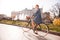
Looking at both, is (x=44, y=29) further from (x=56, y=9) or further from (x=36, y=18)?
(x=56, y=9)

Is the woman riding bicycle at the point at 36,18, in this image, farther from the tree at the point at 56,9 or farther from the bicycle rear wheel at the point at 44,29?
the tree at the point at 56,9

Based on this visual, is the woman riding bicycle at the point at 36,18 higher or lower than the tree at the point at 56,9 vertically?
lower

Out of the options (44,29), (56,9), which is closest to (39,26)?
(44,29)

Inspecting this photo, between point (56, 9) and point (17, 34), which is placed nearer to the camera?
point (56, 9)

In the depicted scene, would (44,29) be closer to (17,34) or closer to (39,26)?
(39,26)

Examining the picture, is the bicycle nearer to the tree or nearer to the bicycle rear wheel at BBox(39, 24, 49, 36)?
the bicycle rear wheel at BBox(39, 24, 49, 36)

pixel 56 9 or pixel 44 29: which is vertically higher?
pixel 56 9

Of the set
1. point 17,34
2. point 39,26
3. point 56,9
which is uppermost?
point 56,9

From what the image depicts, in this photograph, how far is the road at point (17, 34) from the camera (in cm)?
169

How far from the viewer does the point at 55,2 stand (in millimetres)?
1661

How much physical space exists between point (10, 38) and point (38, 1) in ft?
2.03

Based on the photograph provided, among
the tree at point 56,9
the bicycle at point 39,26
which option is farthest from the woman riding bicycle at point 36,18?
the tree at point 56,9

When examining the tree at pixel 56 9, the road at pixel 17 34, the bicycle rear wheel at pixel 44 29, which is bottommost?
the road at pixel 17 34

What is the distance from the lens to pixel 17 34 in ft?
6.15
